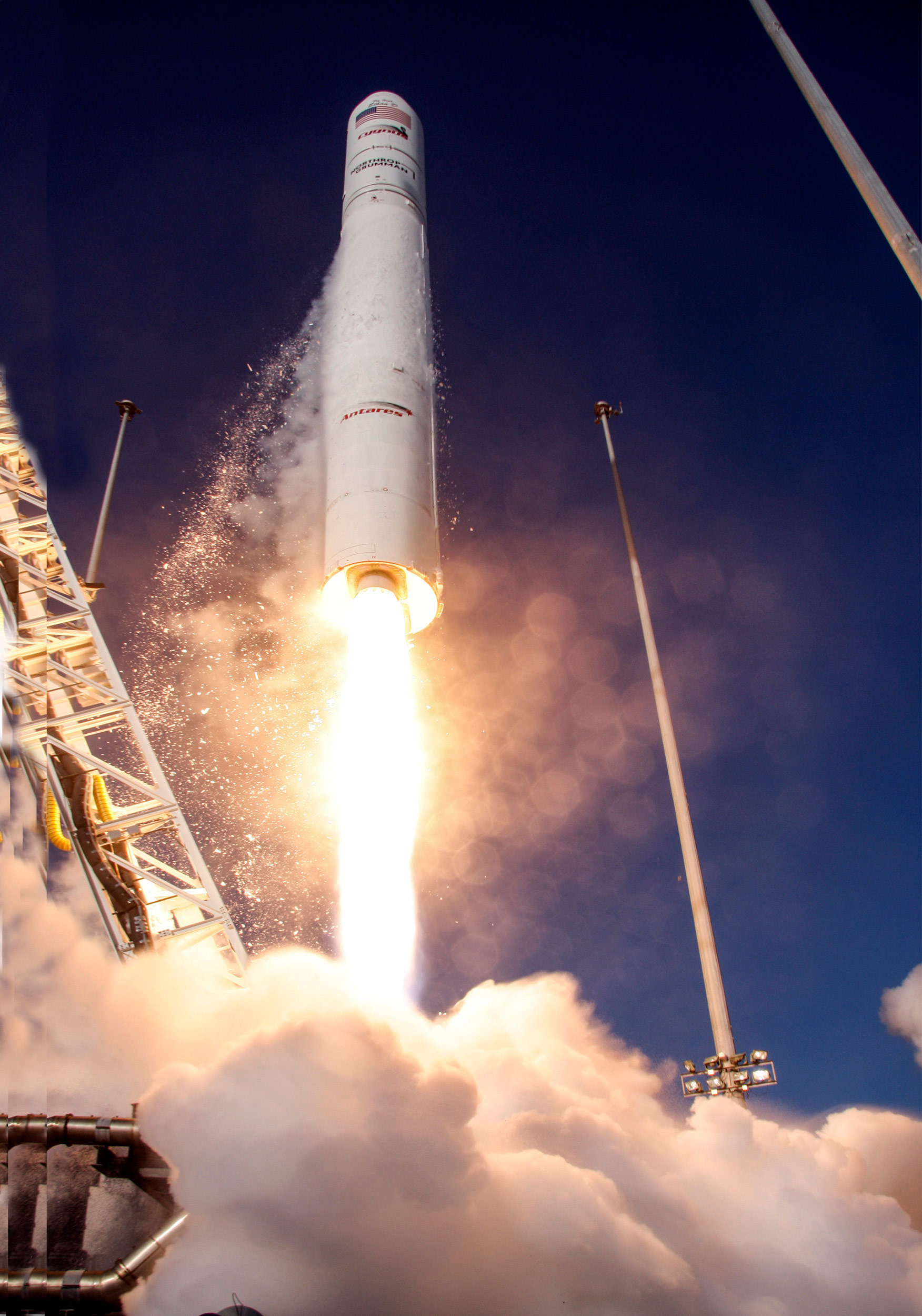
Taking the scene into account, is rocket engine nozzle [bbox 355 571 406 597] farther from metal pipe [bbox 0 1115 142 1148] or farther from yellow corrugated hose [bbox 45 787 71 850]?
metal pipe [bbox 0 1115 142 1148]

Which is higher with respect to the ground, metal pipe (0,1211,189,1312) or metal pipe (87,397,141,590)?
metal pipe (87,397,141,590)

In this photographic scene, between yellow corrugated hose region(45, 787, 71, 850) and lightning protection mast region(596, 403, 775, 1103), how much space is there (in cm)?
850

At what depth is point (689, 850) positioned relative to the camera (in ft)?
43.5

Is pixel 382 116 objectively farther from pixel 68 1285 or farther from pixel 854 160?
pixel 68 1285

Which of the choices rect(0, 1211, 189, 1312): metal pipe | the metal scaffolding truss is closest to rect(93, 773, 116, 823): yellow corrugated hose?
the metal scaffolding truss

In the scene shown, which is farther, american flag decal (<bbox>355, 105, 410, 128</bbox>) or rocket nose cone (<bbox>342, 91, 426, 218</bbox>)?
american flag decal (<bbox>355, 105, 410, 128</bbox>)

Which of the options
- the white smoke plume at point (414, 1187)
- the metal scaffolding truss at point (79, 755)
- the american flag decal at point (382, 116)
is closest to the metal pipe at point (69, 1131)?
the white smoke plume at point (414, 1187)

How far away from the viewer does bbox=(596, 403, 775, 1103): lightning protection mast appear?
10641mm

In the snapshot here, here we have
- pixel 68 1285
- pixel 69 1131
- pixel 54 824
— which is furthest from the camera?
pixel 54 824

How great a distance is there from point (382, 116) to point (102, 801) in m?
13.2

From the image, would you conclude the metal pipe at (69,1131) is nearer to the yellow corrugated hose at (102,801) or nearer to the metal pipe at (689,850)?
the yellow corrugated hose at (102,801)

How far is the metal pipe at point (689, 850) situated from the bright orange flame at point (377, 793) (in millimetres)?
5407

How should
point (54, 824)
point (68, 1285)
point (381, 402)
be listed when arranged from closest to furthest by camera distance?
point (68, 1285), point (54, 824), point (381, 402)

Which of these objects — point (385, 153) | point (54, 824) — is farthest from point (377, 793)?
point (385, 153)
